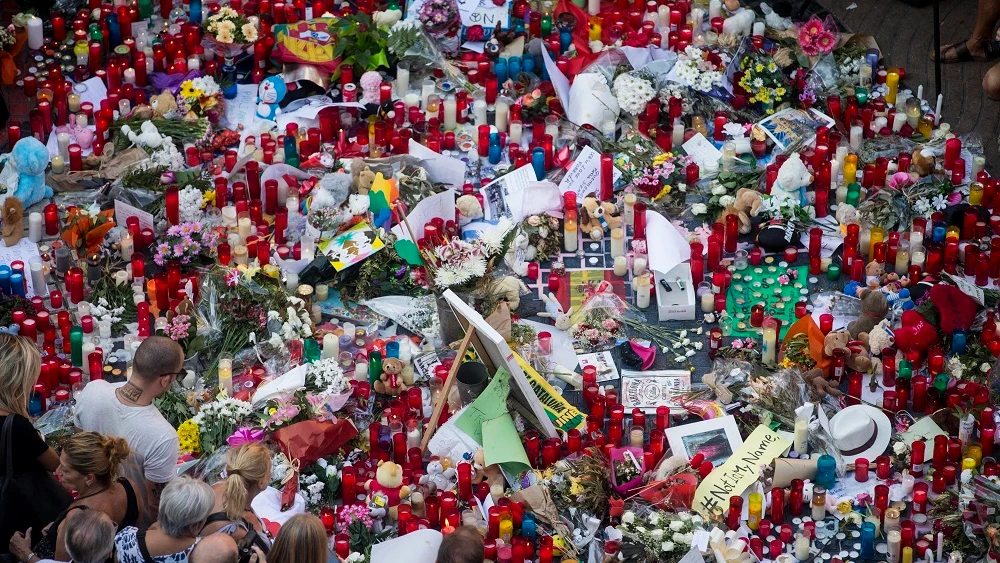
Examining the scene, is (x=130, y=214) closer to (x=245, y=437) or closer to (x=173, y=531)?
(x=245, y=437)

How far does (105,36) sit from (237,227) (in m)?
2.12

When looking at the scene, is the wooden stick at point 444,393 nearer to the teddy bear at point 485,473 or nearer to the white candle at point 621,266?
the teddy bear at point 485,473

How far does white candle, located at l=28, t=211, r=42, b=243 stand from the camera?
8047 mm

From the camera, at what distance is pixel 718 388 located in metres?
7.19

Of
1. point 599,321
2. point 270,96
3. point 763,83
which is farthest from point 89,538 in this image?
point 763,83

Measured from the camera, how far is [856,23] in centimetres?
1023

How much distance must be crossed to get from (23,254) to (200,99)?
5.18 feet

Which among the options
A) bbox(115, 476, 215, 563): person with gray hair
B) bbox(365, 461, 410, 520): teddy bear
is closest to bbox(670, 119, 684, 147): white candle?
bbox(365, 461, 410, 520): teddy bear

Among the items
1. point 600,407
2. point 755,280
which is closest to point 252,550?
point 600,407

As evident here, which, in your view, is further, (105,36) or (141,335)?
(105,36)

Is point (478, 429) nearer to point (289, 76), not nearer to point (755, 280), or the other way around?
point (755, 280)

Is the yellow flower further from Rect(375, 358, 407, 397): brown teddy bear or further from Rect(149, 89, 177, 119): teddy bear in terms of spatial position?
Rect(149, 89, 177, 119): teddy bear

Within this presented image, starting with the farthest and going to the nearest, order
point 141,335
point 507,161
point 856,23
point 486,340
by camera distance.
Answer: point 856,23
point 507,161
point 141,335
point 486,340

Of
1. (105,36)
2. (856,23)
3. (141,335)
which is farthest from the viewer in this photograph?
(856,23)
